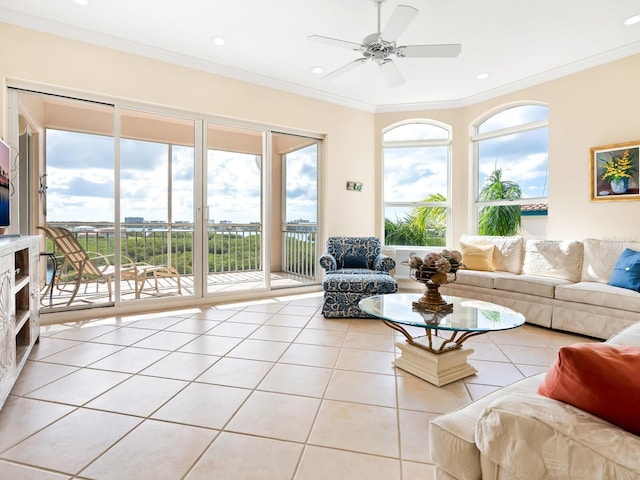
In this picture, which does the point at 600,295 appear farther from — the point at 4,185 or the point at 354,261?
the point at 4,185

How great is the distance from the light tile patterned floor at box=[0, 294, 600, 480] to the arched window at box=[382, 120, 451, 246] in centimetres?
243

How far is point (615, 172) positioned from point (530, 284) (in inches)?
59.7

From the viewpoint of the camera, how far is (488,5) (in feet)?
9.34

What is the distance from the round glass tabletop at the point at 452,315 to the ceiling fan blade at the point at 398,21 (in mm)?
2027

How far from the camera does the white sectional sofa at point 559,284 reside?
3.00 m

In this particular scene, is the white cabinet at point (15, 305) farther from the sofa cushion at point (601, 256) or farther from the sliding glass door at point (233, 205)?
the sofa cushion at point (601, 256)

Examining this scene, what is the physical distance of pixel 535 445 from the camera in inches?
29.9

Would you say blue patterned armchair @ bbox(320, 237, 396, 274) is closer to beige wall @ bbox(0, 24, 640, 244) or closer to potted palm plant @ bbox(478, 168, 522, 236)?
beige wall @ bbox(0, 24, 640, 244)

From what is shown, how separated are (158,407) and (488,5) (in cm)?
378

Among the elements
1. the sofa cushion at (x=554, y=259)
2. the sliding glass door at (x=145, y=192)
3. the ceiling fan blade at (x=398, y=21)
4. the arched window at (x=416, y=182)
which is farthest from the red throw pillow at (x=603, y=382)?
the arched window at (x=416, y=182)

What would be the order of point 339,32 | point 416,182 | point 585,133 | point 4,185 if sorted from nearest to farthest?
point 4,185 < point 339,32 < point 585,133 < point 416,182

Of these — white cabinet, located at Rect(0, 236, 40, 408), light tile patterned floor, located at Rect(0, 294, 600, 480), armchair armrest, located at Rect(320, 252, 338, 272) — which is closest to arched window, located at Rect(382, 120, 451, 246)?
armchair armrest, located at Rect(320, 252, 338, 272)

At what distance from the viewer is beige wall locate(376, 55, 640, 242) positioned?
3.56m

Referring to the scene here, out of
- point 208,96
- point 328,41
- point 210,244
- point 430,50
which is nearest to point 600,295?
point 430,50
